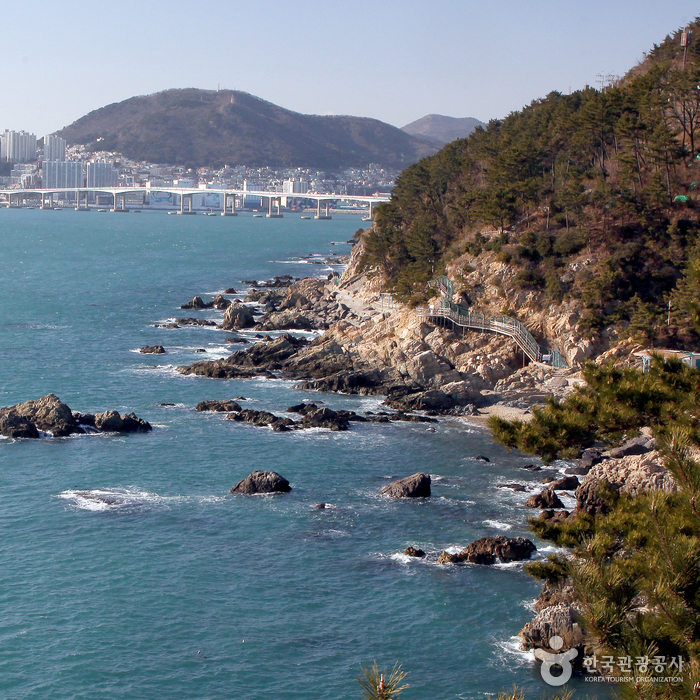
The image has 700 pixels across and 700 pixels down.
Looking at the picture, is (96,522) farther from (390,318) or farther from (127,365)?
(390,318)

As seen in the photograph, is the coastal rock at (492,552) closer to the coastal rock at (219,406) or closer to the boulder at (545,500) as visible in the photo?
the boulder at (545,500)

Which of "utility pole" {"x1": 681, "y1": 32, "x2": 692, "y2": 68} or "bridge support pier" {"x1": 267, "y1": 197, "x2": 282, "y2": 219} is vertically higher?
"utility pole" {"x1": 681, "y1": 32, "x2": 692, "y2": 68}

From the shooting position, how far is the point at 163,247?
344 feet

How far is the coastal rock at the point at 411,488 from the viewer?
22938 mm

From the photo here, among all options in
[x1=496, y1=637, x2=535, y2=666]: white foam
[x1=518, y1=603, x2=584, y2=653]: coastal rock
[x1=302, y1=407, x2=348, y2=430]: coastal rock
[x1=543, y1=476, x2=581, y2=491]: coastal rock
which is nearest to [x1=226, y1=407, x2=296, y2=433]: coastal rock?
[x1=302, y1=407, x2=348, y2=430]: coastal rock

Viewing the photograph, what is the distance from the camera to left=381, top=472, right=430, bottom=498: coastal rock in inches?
903

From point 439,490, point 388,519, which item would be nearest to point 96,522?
point 388,519

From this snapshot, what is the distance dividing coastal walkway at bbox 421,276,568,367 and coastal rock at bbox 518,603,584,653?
18527mm

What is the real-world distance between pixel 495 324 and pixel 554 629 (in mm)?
21499

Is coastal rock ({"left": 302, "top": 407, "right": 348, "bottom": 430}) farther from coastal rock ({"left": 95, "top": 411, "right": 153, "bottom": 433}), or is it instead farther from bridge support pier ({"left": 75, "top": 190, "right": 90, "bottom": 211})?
bridge support pier ({"left": 75, "top": 190, "right": 90, "bottom": 211})

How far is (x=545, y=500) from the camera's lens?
21844mm

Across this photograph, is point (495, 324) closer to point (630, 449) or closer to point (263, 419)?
point (263, 419)

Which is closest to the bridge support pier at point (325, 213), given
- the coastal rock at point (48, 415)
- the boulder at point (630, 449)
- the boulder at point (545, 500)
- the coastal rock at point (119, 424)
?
the coastal rock at point (48, 415)

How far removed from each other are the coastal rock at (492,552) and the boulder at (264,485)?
572 centimetres
